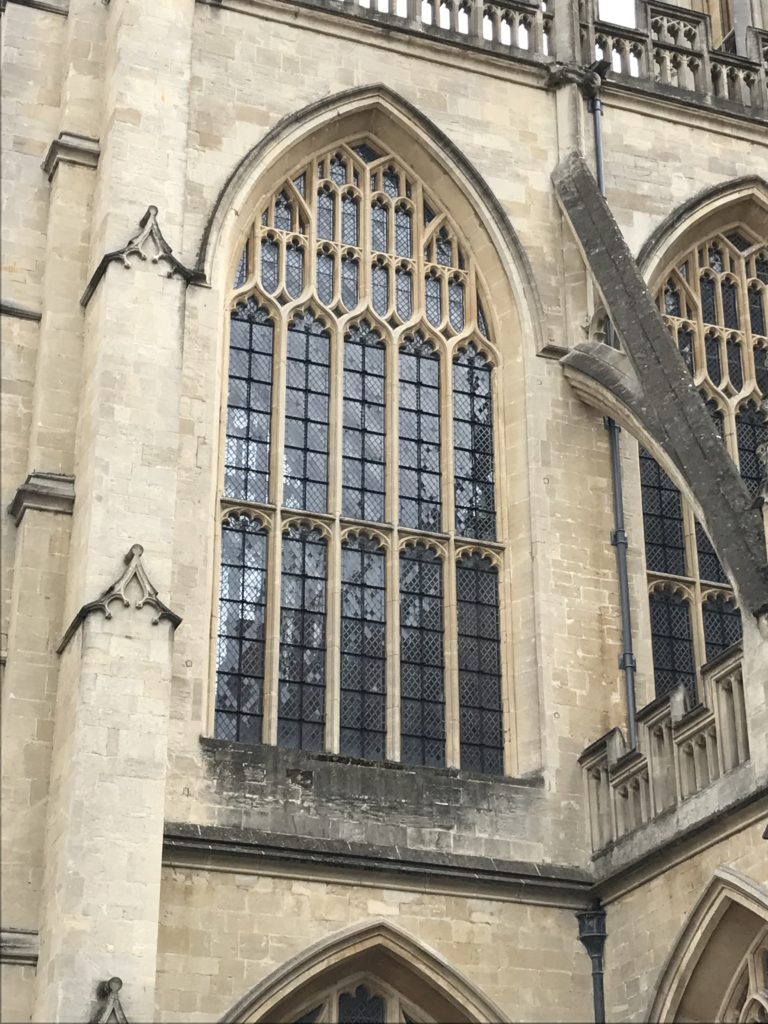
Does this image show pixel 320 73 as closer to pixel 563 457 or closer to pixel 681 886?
pixel 563 457

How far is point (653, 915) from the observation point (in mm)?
14953

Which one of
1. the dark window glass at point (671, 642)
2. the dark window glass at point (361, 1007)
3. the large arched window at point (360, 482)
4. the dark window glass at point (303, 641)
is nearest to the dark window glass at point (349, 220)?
the large arched window at point (360, 482)

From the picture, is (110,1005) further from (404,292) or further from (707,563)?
(404,292)

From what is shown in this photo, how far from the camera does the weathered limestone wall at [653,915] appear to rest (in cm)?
1381

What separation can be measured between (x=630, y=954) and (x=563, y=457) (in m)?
4.81

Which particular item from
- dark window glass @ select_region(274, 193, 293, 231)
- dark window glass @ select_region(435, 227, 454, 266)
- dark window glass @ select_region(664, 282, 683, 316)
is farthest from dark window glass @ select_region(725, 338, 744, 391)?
dark window glass @ select_region(274, 193, 293, 231)

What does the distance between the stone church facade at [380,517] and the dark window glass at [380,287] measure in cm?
5

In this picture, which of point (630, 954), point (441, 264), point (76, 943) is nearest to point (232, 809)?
point (76, 943)

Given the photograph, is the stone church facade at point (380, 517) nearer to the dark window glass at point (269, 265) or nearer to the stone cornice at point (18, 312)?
the dark window glass at point (269, 265)

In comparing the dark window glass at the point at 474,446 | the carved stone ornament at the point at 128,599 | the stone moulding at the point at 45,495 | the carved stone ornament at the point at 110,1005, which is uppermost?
the dark window glass at the point at 474,446

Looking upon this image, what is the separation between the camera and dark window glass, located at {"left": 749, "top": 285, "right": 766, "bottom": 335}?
65.8ft

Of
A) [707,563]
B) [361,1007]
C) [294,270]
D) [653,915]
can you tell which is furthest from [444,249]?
[361,1007]

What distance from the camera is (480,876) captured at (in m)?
15.6

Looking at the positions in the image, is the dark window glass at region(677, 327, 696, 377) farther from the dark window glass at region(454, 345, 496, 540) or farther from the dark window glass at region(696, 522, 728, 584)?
the dark window glass at region(454, 345, 496, 540)
